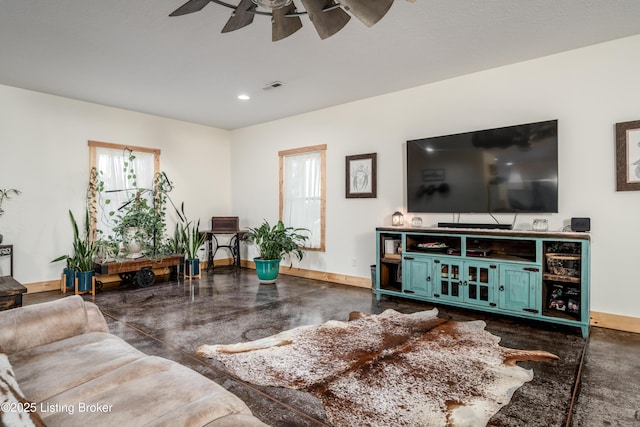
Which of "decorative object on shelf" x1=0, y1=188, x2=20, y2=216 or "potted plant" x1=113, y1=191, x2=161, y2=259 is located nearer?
"decorative object on shelf" x1=0, y1=188, x2=20, y2=216

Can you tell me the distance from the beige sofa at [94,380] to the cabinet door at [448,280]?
318 centimetres

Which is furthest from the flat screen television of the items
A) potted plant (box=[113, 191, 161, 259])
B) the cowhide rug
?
potted plant (box=[113, 191, 161, 259])

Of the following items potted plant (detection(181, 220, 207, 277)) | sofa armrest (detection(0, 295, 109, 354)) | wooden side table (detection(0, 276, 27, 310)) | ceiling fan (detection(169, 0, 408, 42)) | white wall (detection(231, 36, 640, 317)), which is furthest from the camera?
potted plant (detection(181, 220, 207, 277))

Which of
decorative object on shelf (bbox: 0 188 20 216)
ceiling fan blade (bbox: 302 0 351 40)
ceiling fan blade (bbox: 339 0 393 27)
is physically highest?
ceiling fan blade (bbox: 302 0 351 40)

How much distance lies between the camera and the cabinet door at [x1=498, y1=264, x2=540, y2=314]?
11.3 feet

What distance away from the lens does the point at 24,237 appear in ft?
16.1

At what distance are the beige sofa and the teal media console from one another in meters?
3.19

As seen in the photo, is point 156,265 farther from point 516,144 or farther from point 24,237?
point 516,144

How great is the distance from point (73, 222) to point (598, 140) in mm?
6655

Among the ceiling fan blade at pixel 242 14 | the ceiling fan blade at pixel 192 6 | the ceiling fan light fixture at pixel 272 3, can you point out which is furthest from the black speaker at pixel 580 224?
the ceiling fan blade at pixel 192 6

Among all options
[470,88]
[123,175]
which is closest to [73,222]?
[123,175]

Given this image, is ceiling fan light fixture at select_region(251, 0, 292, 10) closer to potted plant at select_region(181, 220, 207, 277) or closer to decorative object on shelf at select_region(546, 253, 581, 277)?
decorative object on shelf at select_region(546, 253, 581, 277)

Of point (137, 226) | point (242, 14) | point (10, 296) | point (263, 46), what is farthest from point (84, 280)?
point (242, 14)

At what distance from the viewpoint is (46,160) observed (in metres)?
5.07
